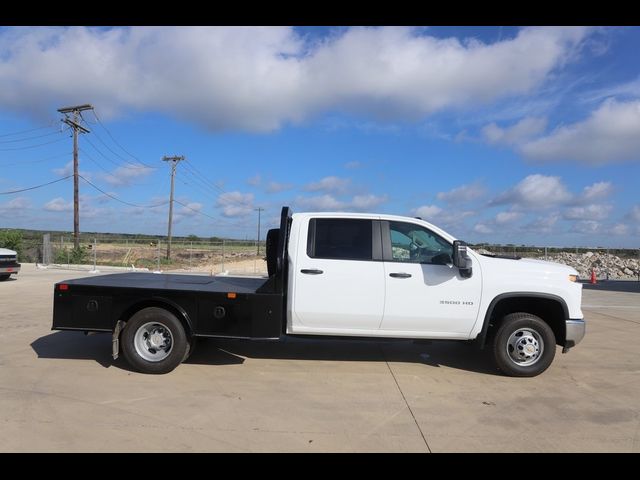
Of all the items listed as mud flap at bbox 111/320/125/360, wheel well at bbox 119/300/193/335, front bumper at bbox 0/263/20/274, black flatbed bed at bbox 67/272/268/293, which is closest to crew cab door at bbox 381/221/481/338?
black flatbed bed at bbox 67/272/268/293

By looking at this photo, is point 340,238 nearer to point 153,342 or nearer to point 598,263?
point 153,342

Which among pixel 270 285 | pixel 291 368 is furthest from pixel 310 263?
pixel 291 368

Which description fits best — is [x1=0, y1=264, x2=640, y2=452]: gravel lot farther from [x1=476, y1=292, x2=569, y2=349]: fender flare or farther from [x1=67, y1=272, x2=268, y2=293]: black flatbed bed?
[x1=67, y1=272, x2=268, y2=293]: black flatbed bed

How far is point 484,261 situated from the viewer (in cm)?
634

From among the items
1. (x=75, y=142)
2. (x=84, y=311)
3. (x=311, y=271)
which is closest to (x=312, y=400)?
(x=311, y=271)

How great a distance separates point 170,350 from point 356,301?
2.35 meters

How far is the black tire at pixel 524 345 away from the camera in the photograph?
630cm

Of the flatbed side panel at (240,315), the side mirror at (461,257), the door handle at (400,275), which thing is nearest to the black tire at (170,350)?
the flatbed side panel at (240,315)

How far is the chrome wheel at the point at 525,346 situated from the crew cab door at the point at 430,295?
0.63 metres

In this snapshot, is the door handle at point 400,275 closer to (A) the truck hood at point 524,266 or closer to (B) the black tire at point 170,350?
(A) the truck hood at point 524,266

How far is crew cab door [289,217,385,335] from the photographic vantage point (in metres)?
6.17

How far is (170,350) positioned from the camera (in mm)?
6199

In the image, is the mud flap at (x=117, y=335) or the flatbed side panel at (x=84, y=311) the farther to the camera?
the flatbed side panel at (x=84, y=311)

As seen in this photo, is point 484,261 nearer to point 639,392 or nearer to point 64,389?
point 639,392
